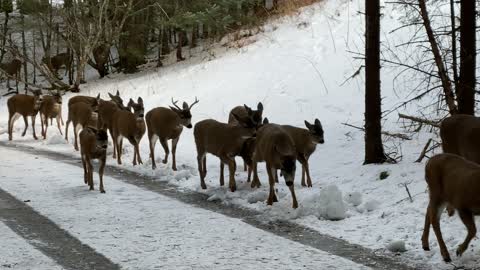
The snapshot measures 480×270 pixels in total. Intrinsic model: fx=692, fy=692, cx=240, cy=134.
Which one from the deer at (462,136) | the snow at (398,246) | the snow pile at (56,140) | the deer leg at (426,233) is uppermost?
the deer at (462,136)

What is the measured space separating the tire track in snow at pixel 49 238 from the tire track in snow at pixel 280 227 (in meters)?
2.45

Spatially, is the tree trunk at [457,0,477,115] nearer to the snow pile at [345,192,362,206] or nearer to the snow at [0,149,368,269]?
the snow pile at [345,192,362,206]

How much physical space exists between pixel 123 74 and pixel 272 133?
68.5ft

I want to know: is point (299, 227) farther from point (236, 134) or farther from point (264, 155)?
point (236, 134)

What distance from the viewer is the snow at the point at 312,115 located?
955 cm

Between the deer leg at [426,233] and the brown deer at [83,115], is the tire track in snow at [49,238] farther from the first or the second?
the brown deer at [83,115]

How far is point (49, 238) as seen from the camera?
9.11 meters

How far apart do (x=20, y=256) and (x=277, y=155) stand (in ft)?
14.7

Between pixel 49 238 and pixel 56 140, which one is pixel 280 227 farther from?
pixel 56 140

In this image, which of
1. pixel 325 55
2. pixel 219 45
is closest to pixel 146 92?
pixel 219 45

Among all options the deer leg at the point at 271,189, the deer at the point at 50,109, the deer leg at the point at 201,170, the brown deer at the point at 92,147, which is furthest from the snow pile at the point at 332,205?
the deer at the point at 50,109

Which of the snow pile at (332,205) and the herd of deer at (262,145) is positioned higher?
the herd of deer at (262,145)

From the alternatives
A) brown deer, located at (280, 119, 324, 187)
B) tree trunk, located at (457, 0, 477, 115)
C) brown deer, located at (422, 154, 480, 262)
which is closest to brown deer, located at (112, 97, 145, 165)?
brown deer, located at (280, 119, 324, 187)

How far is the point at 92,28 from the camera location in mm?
29719
